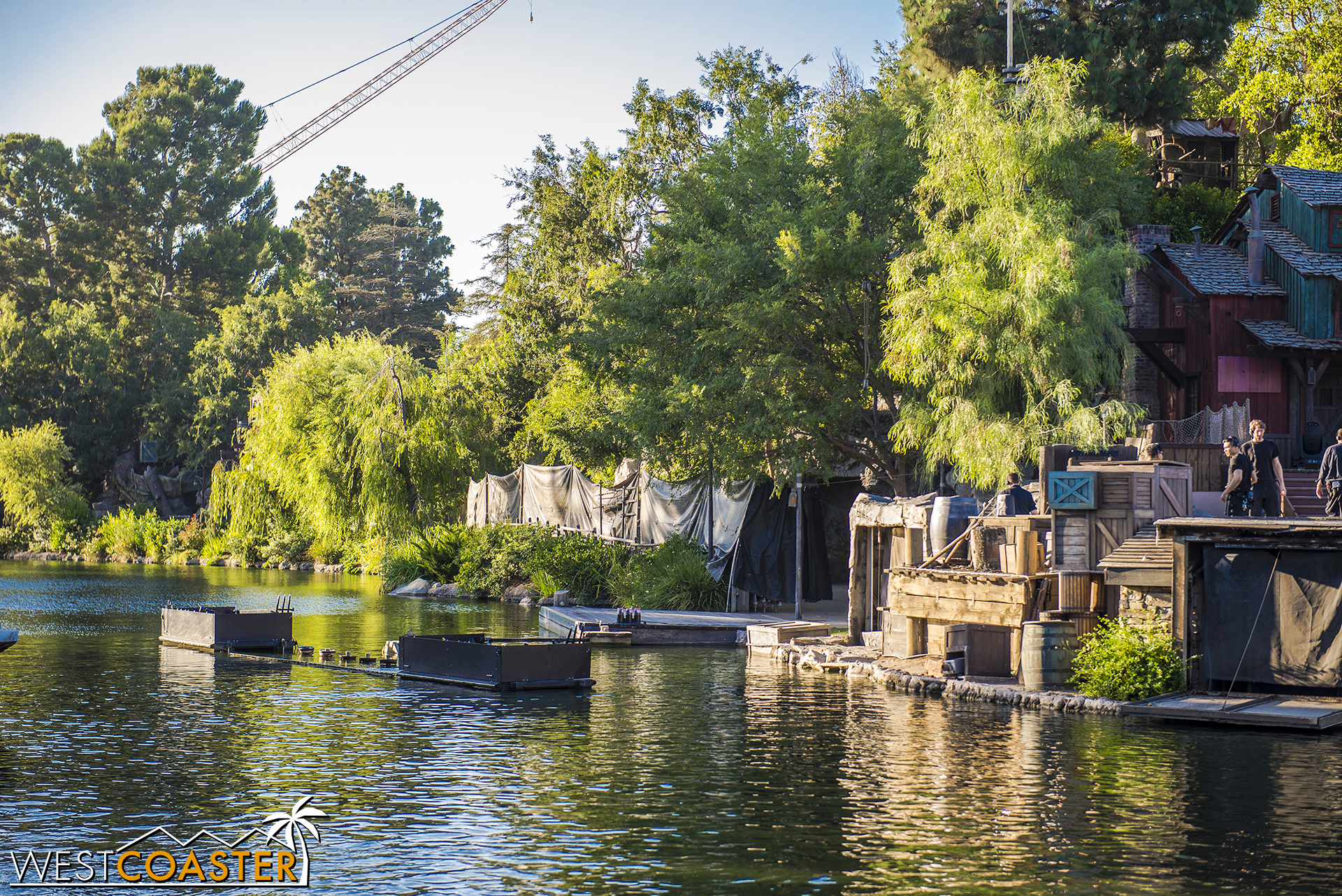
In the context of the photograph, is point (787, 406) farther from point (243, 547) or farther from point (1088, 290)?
point (243, 547)

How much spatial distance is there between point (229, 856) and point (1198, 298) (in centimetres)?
3236

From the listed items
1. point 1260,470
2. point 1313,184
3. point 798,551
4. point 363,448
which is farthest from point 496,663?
point 1313,184

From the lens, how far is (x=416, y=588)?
44.8 metres

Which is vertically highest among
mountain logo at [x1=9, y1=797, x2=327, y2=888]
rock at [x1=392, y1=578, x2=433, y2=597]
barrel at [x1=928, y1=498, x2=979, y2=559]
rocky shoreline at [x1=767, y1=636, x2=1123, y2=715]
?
barrel at [x1=928, y1=498, x2=979, y2=559]

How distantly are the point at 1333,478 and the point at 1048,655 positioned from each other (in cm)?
525

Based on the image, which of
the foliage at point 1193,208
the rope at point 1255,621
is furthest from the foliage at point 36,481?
the rope at point 1255,621

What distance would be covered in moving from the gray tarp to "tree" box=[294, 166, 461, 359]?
145 ft

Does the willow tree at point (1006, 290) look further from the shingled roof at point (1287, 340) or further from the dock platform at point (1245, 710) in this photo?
the dock platform at point (1245, 710)

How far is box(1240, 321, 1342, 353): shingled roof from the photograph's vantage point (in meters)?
34.9

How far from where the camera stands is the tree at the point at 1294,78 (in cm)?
4584

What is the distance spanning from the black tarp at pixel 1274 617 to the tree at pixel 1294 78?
2878 cm

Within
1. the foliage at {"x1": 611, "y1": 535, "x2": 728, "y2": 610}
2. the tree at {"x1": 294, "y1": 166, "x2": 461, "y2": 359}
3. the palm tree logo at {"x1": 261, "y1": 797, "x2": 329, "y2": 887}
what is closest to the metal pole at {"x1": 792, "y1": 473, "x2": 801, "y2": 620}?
the foliage at {"x1": 611, "y1": 535, "x2": 728, "y2": 610}

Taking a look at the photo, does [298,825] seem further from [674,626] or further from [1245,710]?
[674,626]

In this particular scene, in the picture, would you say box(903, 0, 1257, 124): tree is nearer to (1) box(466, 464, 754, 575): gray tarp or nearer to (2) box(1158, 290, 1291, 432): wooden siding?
(2) box(1158, 290, 1291, 432): wooden siding
